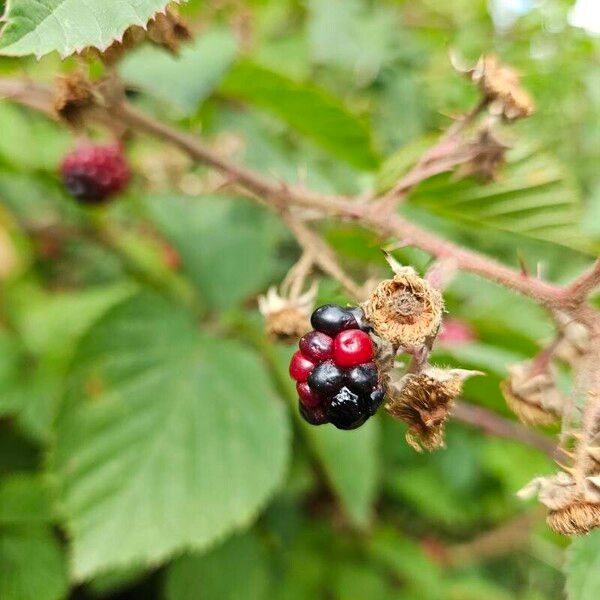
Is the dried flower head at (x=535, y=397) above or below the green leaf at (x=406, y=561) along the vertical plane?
above

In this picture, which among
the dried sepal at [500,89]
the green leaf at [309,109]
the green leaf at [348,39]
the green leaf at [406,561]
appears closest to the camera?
the dried sepal at [500,89]

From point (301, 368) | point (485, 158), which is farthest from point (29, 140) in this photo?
point (301, 368)

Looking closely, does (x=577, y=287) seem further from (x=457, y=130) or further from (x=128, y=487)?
(x=128, y=487)

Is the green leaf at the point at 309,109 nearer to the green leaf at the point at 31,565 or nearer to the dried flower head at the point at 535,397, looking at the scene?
the dried flower head at the point at 535,397

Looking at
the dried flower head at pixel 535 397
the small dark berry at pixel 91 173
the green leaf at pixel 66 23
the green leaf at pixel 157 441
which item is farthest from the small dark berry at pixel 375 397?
the small dark berry at pixel 91 173

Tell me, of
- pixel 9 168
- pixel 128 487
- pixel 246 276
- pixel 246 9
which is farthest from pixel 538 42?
pixel 128 487

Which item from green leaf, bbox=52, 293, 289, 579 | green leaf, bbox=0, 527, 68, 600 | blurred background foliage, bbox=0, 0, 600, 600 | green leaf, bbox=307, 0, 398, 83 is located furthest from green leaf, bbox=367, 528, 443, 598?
green leaf, bbox=307, 0, 398, 83

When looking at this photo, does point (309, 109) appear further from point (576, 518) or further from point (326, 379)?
point (576, 518)
